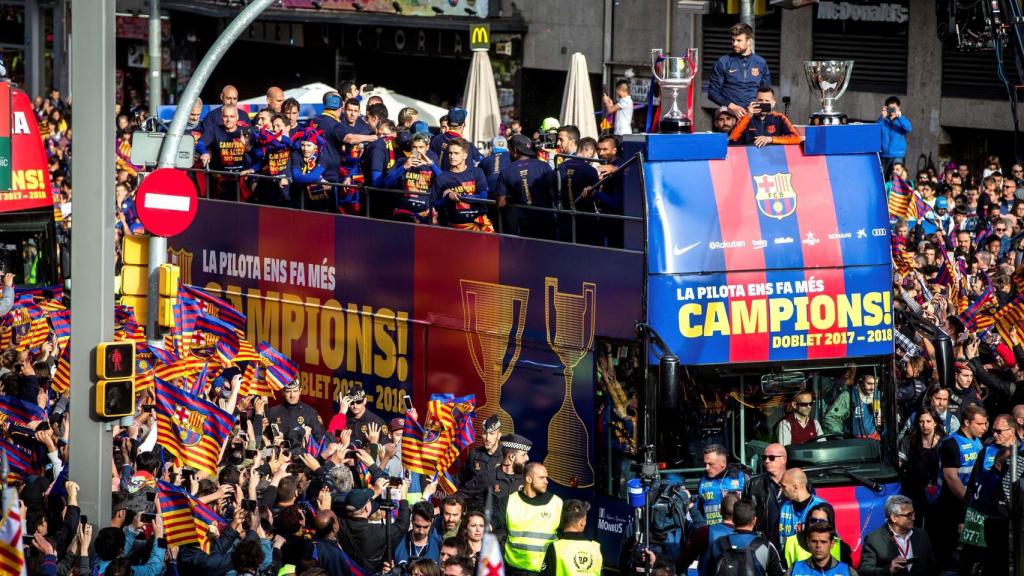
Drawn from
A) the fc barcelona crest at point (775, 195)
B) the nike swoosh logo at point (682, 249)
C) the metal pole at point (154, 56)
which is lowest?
the nike swoosh logo at point (682, 249)

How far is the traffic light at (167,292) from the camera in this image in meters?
13.3

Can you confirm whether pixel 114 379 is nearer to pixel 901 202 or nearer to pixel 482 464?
pixel 482 464

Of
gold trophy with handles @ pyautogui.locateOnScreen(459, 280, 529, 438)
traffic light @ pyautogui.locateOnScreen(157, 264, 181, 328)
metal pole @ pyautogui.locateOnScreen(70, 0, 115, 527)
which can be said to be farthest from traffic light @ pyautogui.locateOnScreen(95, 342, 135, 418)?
gold trophy with handles @ pyautogui.locateOnScreen(459, 280, 529, 438)

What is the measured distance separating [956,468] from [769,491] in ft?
6.18

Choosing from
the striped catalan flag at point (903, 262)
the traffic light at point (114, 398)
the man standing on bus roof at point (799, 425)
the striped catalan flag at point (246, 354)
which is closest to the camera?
the traffic light at point (114, 398)

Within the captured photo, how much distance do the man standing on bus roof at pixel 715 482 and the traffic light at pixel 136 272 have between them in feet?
14.7

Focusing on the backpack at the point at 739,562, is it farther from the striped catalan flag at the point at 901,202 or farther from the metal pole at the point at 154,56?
the metal pole at the point at 154,56

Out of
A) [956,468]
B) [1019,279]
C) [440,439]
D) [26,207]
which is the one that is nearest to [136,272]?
[440,439]

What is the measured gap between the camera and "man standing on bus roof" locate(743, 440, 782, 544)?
39.5 feet

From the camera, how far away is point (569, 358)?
1320cm

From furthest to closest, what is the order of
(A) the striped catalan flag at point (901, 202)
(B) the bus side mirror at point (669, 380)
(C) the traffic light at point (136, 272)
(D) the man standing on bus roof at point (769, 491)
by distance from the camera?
(A) the striped catalan flag at point (901, 202) < (C) the traffic light at point (136, 272) < (D) the man standing on bus roof at point (769, 491) < (B) the bus side mirror at point (669, 380)

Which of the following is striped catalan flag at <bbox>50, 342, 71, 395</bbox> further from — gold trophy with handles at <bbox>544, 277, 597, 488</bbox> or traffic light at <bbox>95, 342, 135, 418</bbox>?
Result: gold trophy with handles at <bbox>544, 277, 597, 488</bbox>

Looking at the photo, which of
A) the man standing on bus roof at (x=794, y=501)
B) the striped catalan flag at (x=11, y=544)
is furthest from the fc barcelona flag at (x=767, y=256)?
the striped catalan flag at (x=11, y=544)

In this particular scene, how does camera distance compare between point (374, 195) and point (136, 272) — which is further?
point (374, 195)
